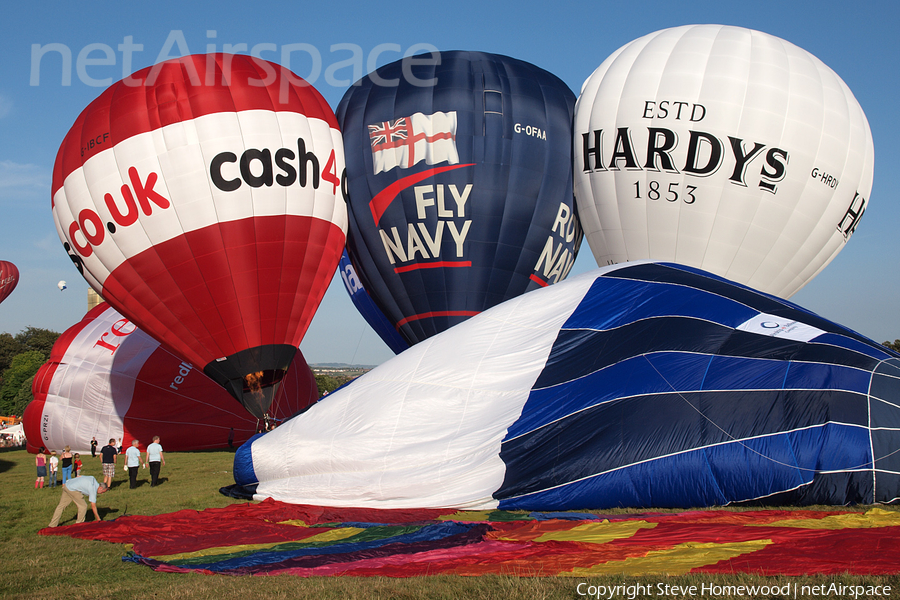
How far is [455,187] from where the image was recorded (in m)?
14.5

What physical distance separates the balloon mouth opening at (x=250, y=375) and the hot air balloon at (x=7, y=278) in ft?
80.2

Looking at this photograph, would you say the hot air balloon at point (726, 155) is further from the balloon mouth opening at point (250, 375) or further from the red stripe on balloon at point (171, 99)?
the balloon mouth opening at point (250, 375)

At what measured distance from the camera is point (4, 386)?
153ft

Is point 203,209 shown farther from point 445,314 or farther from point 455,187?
point 445,314

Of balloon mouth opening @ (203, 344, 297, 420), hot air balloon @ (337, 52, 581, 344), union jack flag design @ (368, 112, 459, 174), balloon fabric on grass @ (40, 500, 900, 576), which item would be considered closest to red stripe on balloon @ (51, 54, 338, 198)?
union jack flag design @ (368, 112, 459, 174)

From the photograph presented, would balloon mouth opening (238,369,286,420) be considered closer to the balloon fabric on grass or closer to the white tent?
the balloon fabric on grass

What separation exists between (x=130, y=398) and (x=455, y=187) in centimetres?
945

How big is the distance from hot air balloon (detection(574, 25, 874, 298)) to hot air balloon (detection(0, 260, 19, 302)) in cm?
2817

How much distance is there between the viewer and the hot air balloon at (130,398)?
1759 centimetres

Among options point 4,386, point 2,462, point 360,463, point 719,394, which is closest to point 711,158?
point 719,394

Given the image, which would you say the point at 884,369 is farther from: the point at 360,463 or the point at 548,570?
the point at 360,463

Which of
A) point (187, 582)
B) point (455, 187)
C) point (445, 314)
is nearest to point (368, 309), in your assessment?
point (445, 314)

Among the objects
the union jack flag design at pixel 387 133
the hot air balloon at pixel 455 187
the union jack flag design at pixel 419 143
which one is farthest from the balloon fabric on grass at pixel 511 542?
the union jack flag design at pixel 387 133

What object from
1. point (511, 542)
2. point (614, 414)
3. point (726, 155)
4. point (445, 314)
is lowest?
point (511, 542)
